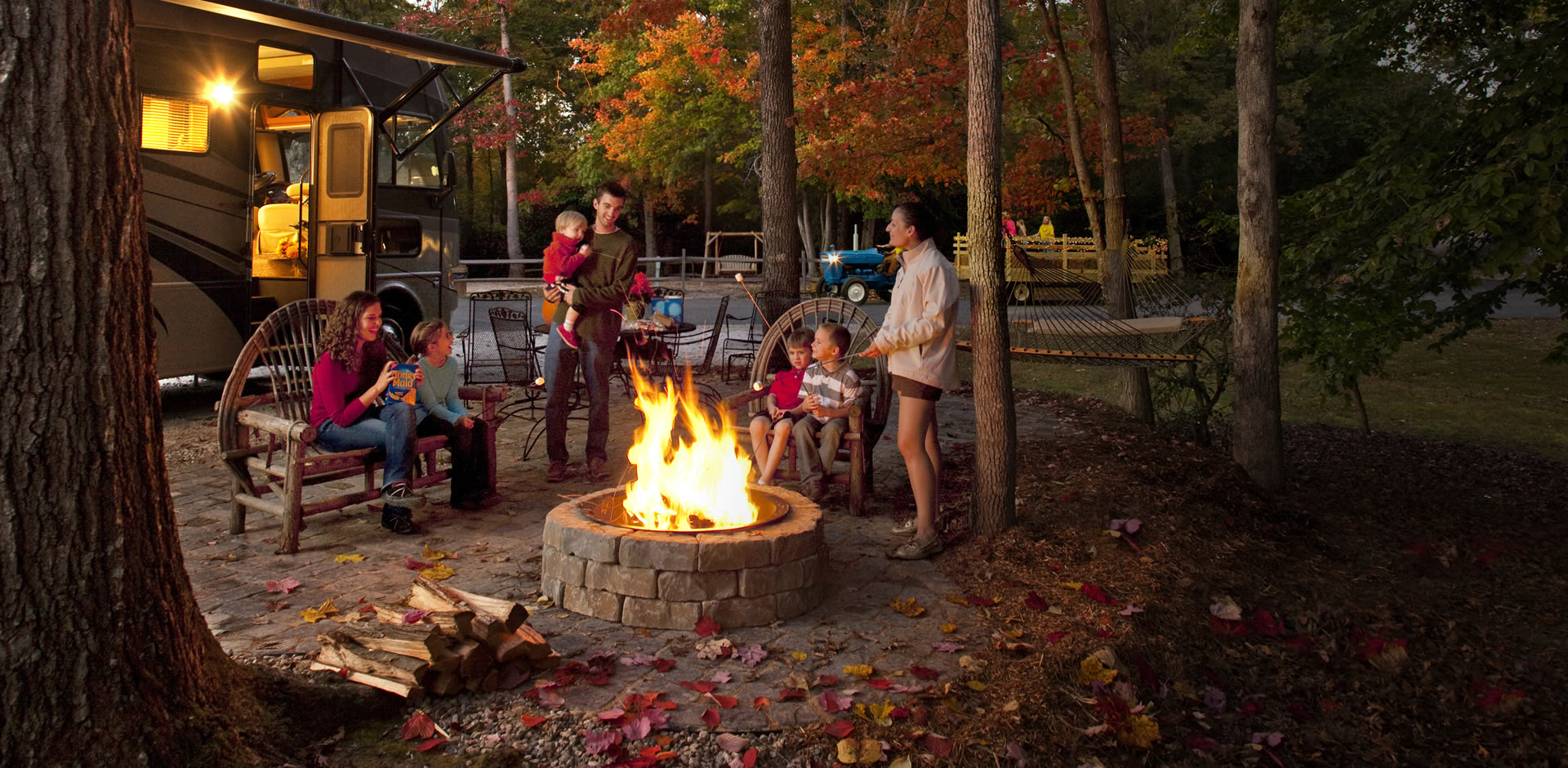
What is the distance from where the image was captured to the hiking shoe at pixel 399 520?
552 centimetres

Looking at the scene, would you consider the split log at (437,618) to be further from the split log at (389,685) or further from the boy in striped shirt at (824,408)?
the boy in striped shirt at (824,408)

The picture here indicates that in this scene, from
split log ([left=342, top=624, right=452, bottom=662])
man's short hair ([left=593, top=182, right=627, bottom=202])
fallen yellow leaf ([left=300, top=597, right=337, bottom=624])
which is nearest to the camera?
split log ([left=342, top=624, right=452, bottom=662])

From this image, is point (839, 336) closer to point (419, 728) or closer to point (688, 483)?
point (688, 483)

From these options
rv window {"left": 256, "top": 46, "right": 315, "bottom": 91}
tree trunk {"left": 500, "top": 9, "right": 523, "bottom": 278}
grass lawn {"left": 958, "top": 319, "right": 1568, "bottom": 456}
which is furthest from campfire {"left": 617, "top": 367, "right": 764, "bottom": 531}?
tree trunk {"left": 500, "top": 9, "right": 523, "bottom": 278}

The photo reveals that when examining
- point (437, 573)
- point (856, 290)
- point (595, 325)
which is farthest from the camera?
point (856, 290)

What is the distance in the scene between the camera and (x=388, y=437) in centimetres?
550

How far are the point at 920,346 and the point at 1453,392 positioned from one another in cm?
1030

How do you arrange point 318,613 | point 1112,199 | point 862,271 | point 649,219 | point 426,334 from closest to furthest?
point 318,613
point 426,334
point 1112,199
point 862,271
point 649,219

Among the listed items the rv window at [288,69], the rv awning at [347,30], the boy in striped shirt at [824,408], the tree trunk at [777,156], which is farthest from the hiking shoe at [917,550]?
the rv window at [288,69]

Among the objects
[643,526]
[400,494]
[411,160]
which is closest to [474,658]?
[643,526]

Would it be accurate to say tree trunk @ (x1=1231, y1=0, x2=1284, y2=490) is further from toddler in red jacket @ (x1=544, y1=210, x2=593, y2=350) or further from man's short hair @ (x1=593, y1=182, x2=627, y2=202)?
toddler in red jacket @ (x1=544, y1=210, x2=593, y2=350)

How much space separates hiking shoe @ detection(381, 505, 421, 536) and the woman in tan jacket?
2477 millimetres

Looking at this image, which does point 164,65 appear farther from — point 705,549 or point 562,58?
point 562,58

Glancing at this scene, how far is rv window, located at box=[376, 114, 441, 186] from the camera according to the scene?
1088cm
